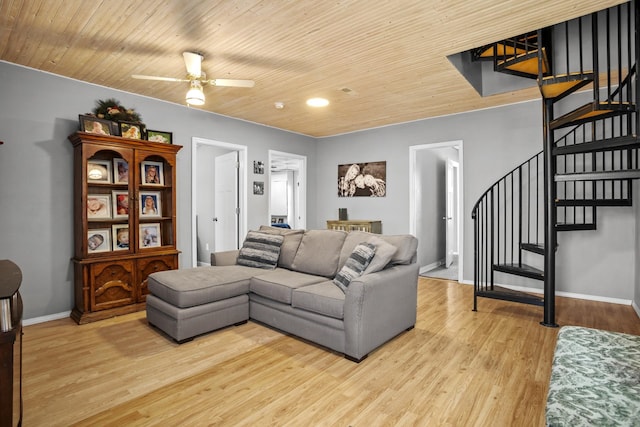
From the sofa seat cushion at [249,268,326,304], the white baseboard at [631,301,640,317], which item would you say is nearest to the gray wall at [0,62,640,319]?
the white baseboard at [631,301,640,317]

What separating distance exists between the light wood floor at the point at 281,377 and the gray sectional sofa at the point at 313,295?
132mm

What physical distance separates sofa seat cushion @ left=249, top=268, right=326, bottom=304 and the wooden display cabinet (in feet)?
4.88

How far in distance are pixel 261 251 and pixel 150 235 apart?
1.48m

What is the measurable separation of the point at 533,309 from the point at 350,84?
10.9ft

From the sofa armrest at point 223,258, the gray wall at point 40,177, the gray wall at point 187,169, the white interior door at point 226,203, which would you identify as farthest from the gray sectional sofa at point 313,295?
the white interior door at point 226,203

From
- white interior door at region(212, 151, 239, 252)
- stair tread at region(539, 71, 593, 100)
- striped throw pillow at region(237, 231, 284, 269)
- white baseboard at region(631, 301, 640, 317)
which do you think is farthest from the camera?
white interior door at region(212, 151, 239, 252)

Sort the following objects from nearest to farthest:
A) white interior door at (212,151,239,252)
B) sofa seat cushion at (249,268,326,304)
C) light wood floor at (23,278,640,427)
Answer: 1. light wood floor at (23,278,640,427)
2. sofa seat cushion at (249,268,326,304)
3. white interior door at (212,151,239,252)

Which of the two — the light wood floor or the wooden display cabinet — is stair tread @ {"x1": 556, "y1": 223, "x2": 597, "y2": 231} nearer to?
the light wood floor

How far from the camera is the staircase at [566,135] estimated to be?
2797mm

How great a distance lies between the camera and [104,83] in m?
3.85

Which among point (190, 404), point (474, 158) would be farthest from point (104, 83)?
point (474, 158)

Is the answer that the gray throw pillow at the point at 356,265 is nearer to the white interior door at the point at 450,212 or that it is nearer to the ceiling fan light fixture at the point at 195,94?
the ceiling fan light fixture at the point at 195,94

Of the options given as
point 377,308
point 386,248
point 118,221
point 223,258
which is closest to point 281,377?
point 377,308

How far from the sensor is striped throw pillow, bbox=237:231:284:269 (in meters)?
3.71
